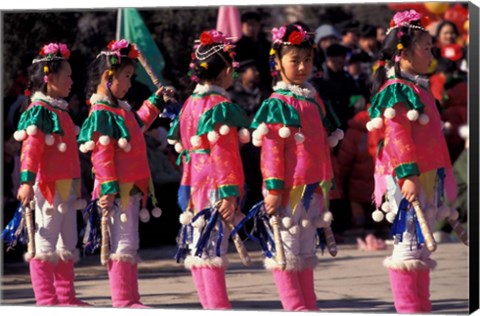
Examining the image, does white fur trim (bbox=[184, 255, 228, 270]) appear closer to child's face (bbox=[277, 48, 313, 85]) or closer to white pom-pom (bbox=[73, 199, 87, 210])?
white pom-pom (bbox=[73, 199, 87, 210])

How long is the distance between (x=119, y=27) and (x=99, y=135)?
3.66 meters

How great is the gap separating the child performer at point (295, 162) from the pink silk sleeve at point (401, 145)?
0.48m

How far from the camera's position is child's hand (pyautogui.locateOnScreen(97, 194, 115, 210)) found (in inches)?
374

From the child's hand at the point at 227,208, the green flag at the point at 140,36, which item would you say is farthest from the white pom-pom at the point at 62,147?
the green flag at the point at 140,36

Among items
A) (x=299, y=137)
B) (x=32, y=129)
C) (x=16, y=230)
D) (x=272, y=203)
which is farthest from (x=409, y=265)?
(x=16, y=230)

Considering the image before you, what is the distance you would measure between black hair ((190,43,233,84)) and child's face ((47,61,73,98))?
0.95 metres

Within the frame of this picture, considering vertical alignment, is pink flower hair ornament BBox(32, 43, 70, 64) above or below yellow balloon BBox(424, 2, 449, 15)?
below

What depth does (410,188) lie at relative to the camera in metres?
8.79

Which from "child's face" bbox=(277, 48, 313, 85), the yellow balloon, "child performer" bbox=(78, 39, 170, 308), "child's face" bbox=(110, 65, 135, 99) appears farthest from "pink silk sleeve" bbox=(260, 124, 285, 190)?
the yellow balloon

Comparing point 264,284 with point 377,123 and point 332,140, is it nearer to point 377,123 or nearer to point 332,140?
point 332,140

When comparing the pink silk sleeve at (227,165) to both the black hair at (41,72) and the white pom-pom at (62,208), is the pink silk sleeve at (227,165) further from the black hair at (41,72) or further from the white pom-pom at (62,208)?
the black hair at (41,72)

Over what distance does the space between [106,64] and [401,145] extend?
1.97 meters

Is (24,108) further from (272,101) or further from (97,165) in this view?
(272,101)

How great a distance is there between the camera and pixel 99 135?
952 cm
